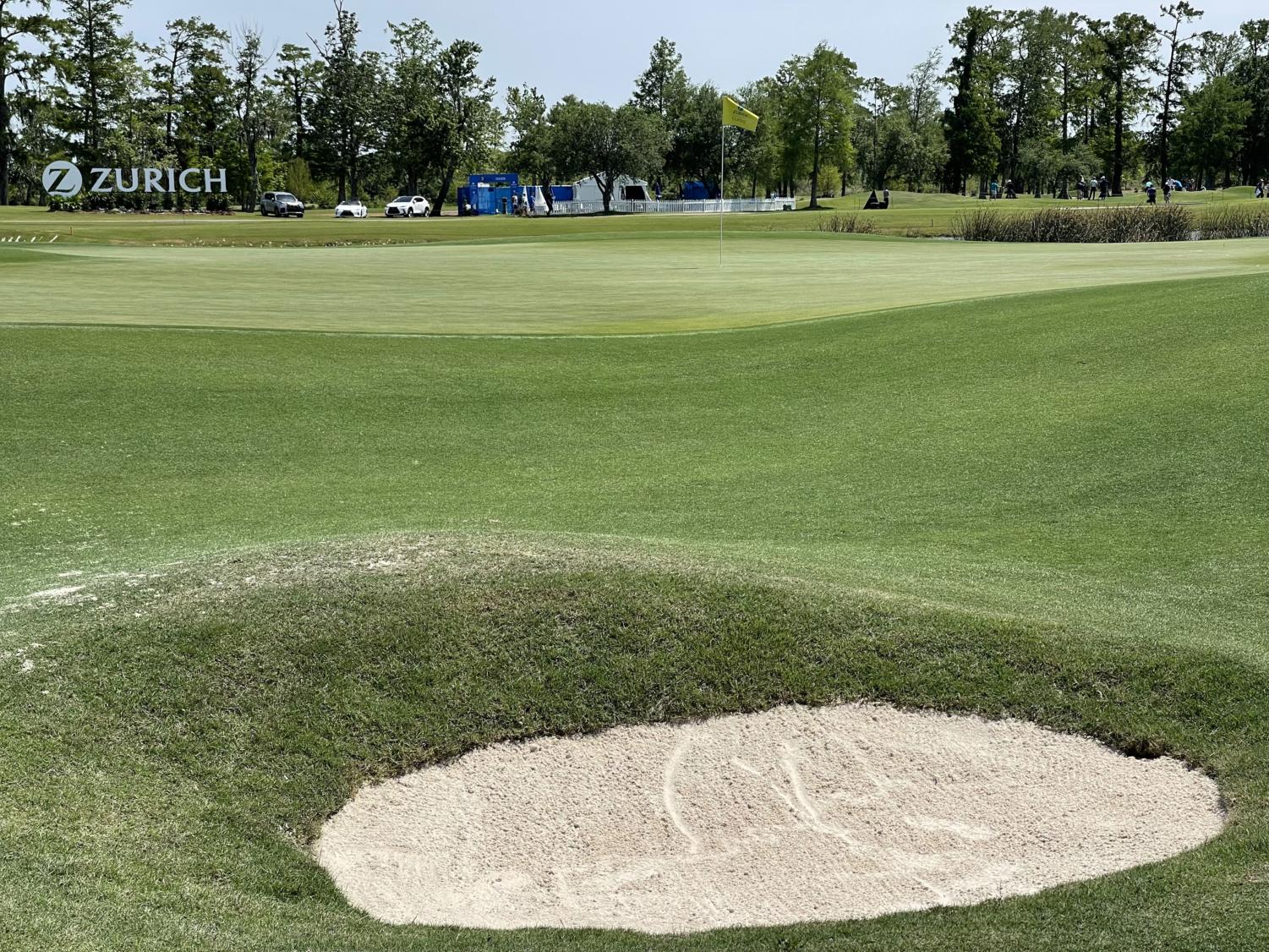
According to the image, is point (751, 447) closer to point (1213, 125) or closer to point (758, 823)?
point (758, 823)

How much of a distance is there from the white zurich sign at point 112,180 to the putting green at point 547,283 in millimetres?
32041

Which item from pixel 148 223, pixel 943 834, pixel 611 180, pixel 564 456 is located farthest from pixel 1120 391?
pixel 611 180

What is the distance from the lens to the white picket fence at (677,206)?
308 feet

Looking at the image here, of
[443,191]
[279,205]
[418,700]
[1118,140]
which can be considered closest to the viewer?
[418,700]

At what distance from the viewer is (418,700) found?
297 inches

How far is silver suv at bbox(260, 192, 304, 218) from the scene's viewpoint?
8281cm

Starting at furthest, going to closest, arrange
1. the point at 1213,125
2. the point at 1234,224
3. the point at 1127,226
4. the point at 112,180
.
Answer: the point at 1213,125
the point at 112,180
the point at 1234,224
the point at 1127,226

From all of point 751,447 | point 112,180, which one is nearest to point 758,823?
point 751,447

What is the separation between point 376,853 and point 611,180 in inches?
4078

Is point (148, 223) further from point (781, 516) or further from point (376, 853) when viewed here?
point (376, 853)

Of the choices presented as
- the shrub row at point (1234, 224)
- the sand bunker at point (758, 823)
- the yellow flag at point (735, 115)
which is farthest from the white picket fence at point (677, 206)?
the sand bunker at point (758, 823)

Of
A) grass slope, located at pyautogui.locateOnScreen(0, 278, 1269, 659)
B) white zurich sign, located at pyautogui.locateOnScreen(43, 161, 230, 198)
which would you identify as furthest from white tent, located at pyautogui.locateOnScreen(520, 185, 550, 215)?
grass slope, located at pyautogui.locateOnScreen(0, 278, 1269, 659)

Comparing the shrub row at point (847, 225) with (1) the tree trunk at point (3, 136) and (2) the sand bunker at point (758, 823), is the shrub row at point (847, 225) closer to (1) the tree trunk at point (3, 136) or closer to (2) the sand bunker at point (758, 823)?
(1) the tree trunk at point (3, 136)

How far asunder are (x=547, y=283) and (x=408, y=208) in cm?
6611
